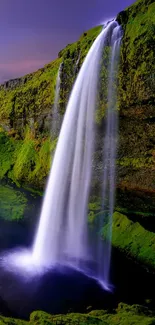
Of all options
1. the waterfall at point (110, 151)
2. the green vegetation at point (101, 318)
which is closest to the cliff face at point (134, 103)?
the waterfall at point (110, 151)

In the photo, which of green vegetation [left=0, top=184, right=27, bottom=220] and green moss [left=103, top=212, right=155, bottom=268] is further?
green vegetation [left=0, top=184, right=27, bottom=220]

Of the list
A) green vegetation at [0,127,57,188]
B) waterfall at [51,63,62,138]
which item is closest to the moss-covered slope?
green vegetation at [0,127,57,188]

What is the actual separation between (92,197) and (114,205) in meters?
1.82

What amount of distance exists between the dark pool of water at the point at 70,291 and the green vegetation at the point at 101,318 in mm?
651

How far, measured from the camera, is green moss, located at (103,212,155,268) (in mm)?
14328

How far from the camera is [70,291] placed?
11.4 metres

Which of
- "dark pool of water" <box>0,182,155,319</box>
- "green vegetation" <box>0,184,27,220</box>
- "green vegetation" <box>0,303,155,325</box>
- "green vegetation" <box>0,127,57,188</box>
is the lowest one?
"green vegetation" <box>0,303,155,325</box>

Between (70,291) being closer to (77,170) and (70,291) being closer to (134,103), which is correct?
(77,170)

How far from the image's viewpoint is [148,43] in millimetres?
14633

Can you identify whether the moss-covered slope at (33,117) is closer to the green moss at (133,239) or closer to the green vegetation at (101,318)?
the green moss at (133,239)

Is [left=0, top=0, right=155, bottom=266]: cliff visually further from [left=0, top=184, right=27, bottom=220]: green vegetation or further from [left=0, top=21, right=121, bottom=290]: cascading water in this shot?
[left=0, top=184, right=27, bottom=220]: green vegetation

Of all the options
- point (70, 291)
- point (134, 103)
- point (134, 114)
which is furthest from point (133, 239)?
point (134, 103)

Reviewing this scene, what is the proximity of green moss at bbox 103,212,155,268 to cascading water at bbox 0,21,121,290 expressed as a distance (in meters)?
1.09

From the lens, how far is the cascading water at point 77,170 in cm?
1619
